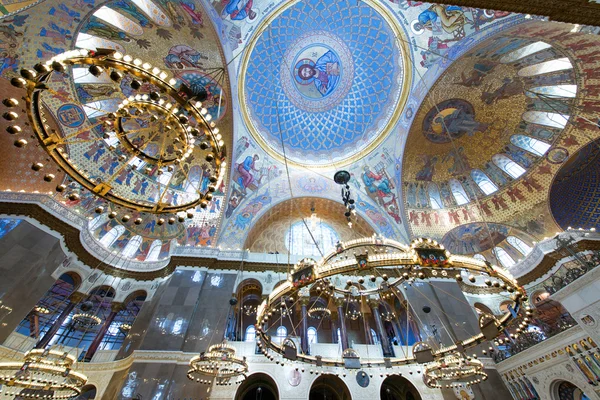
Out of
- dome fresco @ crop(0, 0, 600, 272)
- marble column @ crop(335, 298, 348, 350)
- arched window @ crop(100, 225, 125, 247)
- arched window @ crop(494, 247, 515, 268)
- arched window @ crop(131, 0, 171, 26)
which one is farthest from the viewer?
arched window @ crop(494, 247, 515, 268)

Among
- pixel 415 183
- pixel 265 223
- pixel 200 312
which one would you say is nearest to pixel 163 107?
pixel 200 312

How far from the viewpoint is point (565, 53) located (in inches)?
428

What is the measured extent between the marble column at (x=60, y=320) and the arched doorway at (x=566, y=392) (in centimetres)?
1991

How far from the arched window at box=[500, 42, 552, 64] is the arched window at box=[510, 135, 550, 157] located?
14.2ft

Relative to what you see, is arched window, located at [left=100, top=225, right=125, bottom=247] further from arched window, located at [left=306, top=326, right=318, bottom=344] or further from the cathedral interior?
arched window, located at [left=306, top=326, right=318, bottom=344]

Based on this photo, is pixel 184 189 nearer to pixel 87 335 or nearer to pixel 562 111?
pixel 87 335

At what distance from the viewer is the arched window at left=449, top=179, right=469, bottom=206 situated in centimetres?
1613

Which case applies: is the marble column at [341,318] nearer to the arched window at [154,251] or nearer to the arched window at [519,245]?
the arched window at [154,251]

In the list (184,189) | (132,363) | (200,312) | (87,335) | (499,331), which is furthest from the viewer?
(184,189)

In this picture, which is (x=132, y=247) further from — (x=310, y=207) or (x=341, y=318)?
(x=341, y=318)

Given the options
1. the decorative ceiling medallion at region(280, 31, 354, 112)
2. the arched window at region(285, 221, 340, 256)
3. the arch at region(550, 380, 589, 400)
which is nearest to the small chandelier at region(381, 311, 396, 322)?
the arched window at region(285, 221, 340, 256)

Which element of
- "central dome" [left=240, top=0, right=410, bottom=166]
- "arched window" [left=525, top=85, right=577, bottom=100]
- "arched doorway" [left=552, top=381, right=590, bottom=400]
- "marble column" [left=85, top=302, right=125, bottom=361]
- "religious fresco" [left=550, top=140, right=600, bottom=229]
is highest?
"central dome" [left=240, top=0, right=410, bottom=166]

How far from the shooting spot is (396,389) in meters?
12.7

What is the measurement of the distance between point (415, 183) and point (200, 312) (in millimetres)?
14028
